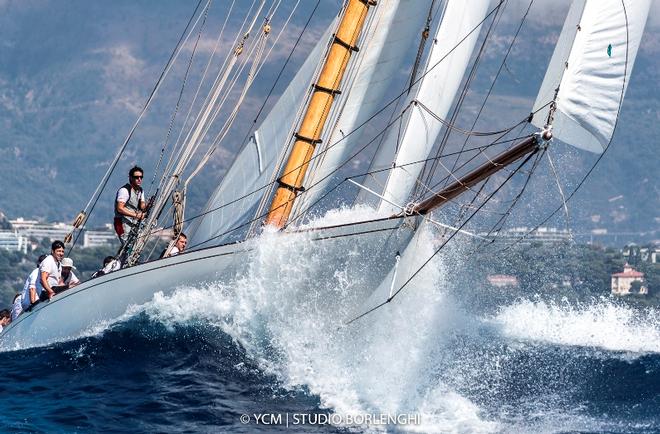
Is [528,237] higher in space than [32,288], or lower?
higher

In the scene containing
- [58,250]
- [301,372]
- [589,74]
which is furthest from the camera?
[58,250]

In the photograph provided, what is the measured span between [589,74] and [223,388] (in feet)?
21.6

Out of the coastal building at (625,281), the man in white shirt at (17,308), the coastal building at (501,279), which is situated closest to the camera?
the man in white shirt at (17,308)

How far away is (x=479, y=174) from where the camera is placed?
16.2m

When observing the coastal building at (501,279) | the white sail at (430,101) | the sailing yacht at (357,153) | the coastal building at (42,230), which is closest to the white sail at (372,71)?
the sailing yacht at (357,153)

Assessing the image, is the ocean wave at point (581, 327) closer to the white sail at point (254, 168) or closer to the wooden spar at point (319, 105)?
the white sail at point (254, 168)

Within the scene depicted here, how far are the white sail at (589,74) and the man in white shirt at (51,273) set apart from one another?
877cm

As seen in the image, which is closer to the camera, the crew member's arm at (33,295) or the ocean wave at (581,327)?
the crew member's arm at (33,295)

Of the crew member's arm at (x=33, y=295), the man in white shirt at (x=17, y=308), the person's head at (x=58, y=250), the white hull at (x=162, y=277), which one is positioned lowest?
the white hull at (x=162, y=277)

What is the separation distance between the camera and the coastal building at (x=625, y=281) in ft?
256

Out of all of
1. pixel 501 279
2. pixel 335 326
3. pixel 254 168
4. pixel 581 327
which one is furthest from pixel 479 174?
pixel 501 279

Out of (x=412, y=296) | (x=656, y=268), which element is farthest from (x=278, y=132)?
(x=656, y=268)

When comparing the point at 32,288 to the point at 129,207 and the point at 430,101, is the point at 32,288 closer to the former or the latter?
the point at 129,207

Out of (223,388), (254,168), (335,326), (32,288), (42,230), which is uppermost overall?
(42,230)
